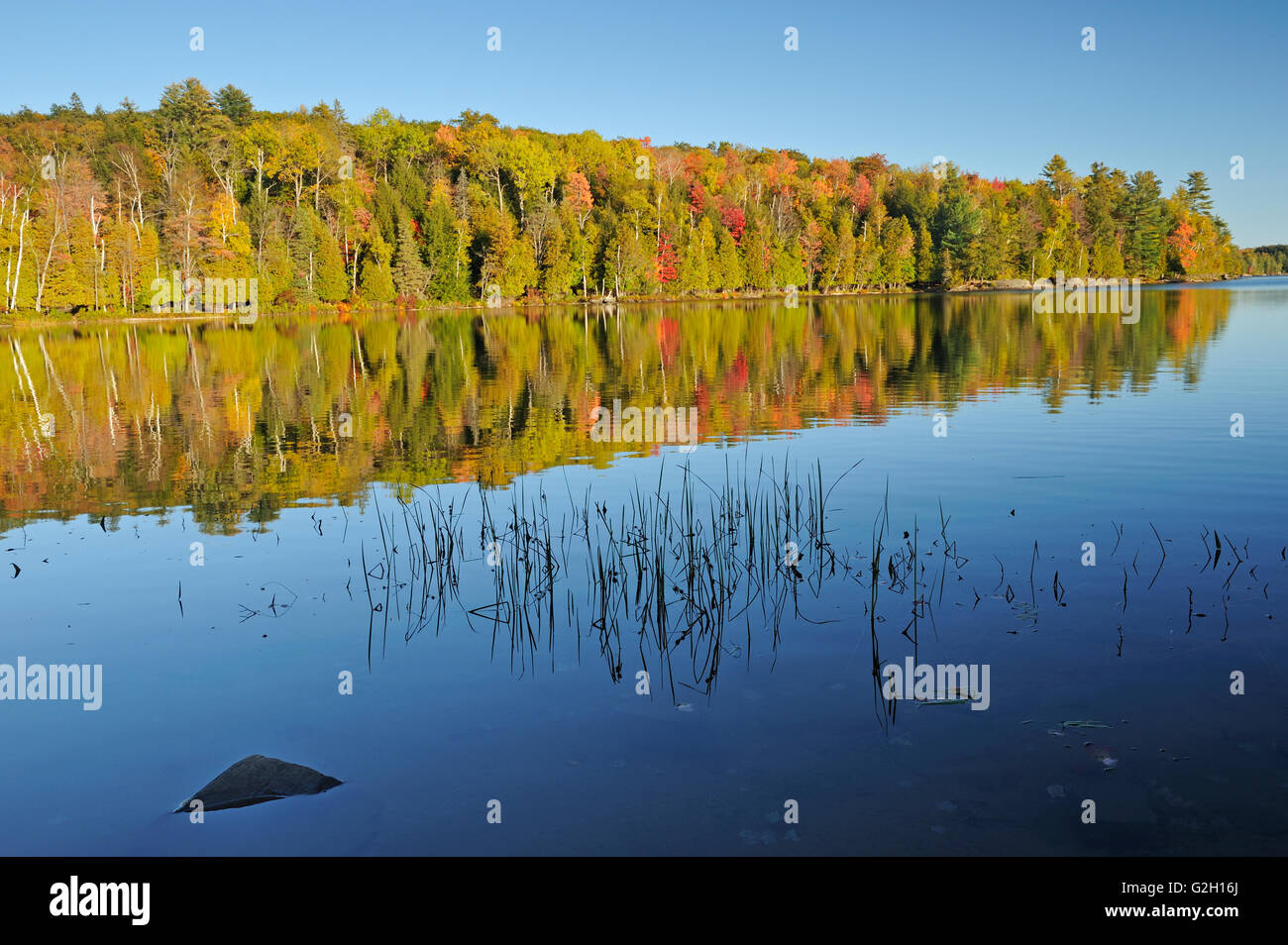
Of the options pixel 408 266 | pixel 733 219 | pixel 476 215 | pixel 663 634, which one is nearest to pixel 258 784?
pixel 663 634

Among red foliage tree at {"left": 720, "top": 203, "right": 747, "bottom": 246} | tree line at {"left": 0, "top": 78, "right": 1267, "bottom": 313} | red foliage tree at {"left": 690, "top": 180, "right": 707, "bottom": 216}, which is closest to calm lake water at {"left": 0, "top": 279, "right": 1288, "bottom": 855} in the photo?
tree line at {"left": 0, "top": 78, "right": 1267, "bottom": 313}

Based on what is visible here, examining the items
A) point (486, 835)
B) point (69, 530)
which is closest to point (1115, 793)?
point (486, 835)

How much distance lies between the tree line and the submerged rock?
7448 cm

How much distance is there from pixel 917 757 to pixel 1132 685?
212cm

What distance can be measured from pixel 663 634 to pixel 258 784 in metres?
3.72

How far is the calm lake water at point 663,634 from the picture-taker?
579 cm

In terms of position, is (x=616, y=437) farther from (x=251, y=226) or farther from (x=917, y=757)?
(x=251, y=226)

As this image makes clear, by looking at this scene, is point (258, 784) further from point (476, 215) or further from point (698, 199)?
point (698, 199)

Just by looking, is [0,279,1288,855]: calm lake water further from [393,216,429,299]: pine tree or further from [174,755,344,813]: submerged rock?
[393,216,429,299]: pine tree

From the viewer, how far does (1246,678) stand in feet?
23.8

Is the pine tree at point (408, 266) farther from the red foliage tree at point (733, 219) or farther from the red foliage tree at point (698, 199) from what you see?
the red foliage tree at point (733, 219)

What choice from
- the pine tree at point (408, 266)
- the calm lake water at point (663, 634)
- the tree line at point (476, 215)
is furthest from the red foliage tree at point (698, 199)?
the calm lake water at point (663, 634)

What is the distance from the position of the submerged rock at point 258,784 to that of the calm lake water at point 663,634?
0.12m

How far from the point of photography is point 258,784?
6031 millimetres
